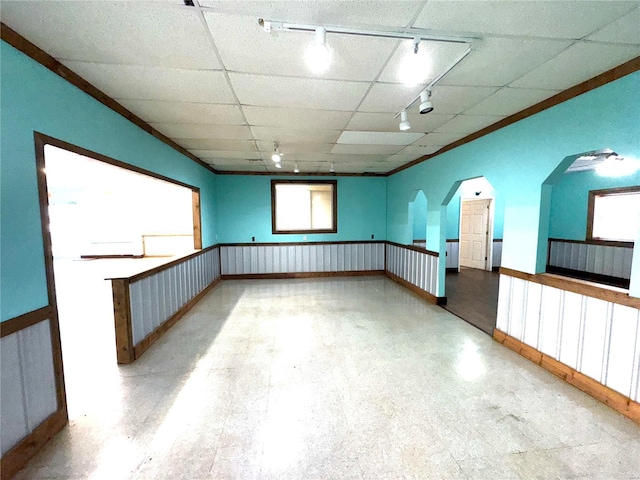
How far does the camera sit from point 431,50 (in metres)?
1.79

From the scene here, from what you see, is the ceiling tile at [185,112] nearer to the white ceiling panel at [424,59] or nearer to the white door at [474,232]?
the white ceiling panel at [424,59]

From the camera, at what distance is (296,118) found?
3031 millimetres

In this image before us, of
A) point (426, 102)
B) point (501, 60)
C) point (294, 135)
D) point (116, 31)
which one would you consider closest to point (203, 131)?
point (294, 135)

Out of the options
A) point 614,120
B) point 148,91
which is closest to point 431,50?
point 614,120

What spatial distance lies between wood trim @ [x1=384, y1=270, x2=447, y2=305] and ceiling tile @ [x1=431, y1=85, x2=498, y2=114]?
302 centimetres

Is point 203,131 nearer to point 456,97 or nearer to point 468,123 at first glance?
point 456,97

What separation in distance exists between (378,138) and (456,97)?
4.49 feet

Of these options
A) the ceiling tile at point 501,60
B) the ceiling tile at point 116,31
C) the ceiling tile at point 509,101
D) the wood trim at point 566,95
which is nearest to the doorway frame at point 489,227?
the wood trim at point 566,95

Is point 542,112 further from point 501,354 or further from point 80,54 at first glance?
point 80,54

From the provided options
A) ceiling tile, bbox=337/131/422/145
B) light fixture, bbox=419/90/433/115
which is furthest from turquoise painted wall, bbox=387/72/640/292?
light fixture, bbox=419/90/433/115

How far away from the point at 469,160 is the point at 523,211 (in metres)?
1.16

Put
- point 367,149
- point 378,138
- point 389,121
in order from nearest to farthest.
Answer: point 389,121
point 378,138
point 367,149

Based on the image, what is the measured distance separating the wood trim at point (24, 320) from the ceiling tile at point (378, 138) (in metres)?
3.38

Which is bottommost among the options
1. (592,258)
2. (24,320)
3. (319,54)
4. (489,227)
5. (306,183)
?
(592,258)
